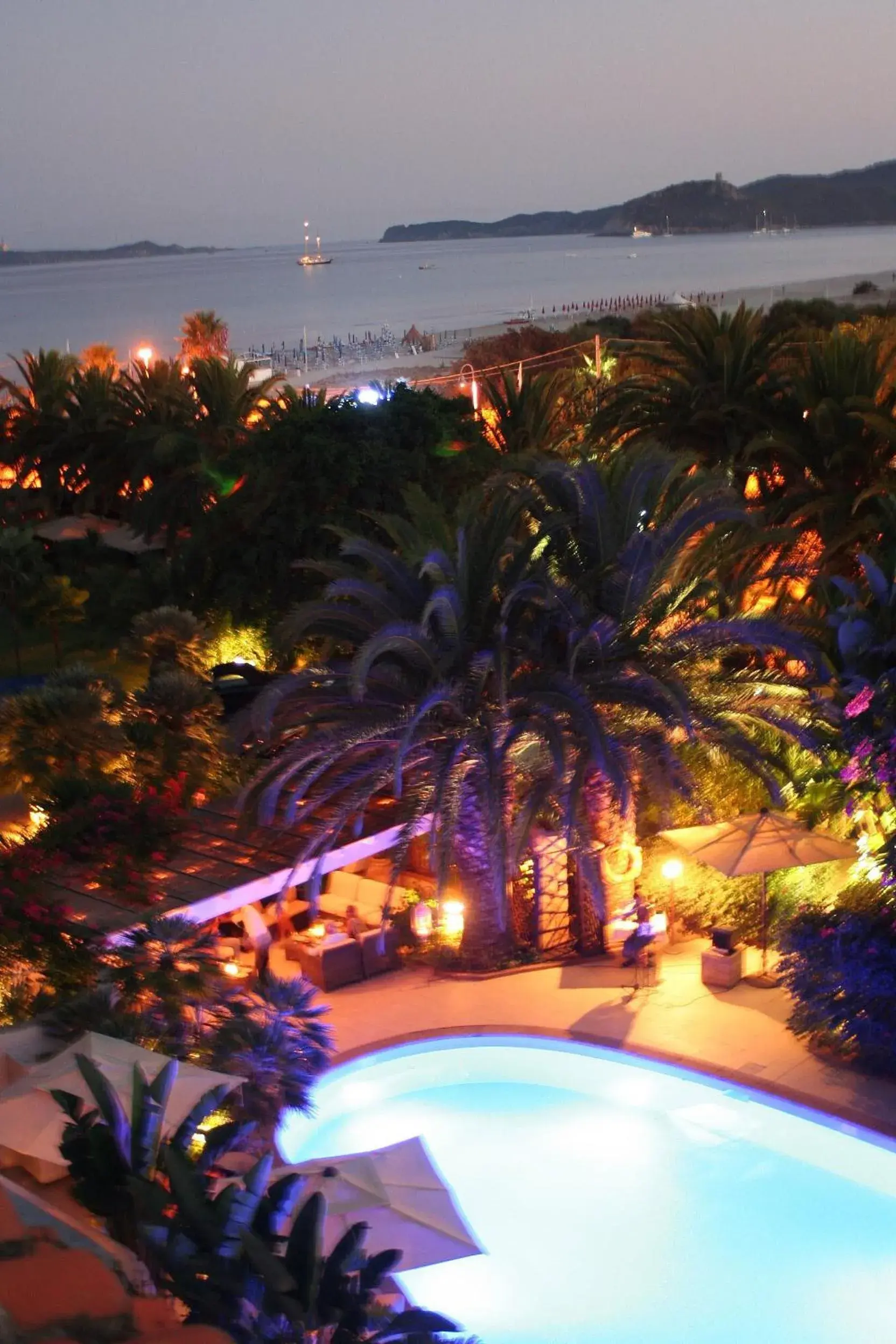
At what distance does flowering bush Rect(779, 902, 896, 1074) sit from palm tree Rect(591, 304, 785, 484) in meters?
8.67

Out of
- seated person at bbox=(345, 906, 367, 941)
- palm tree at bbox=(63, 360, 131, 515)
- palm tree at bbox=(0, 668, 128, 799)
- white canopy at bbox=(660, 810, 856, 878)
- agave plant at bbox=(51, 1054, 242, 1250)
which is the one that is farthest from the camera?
palm tree at bbox=(63, 360, 131, 515)

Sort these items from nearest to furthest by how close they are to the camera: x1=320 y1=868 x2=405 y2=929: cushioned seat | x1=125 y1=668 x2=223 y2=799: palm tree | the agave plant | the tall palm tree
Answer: the agave plant, the tall palm tree, x1=320 y1=868 x2=405 y2=929: cushioned seat, x1=125 y1=668 x2=223 y2=799: palm tree

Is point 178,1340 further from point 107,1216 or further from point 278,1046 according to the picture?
point 278,1046

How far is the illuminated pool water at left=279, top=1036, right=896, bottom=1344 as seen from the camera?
8.94 m

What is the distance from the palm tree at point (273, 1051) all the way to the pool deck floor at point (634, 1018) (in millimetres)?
1423

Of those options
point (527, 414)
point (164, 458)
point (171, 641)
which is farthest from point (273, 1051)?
point (164, 458)

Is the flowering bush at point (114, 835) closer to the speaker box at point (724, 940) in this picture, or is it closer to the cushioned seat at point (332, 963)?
the cushioned seat at point (332, 963)

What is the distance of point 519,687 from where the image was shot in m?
12.3

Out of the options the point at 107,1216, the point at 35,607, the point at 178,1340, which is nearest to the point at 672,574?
the point at 107,1216

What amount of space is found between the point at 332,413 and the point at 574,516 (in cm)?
742

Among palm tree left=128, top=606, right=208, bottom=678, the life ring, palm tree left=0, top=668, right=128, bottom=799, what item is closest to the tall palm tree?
the life ring

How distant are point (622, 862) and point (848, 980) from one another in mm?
2892

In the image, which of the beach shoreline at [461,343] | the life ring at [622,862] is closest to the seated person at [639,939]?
the life ring at [622,862]

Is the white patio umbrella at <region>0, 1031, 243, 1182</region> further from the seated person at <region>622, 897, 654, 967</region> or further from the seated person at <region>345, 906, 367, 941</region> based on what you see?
the seated person at <region>622, 897, 654, 967</region>
